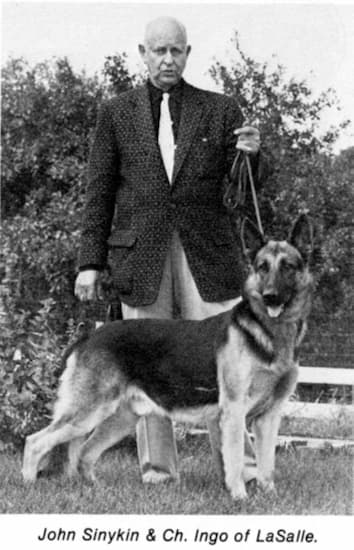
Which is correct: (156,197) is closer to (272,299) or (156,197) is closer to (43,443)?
(272,299)

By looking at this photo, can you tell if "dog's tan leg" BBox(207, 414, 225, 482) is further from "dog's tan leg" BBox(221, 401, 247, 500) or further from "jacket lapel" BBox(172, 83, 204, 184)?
"jacket lapel" BBox(172, 83, 204, 184)

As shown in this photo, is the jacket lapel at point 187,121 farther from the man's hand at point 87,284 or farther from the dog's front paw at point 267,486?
the dog's front paw at point 267,486

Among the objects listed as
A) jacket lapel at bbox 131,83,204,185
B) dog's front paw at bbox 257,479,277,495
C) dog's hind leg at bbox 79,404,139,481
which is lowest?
dog's front paw at bbox 257,479,277,495

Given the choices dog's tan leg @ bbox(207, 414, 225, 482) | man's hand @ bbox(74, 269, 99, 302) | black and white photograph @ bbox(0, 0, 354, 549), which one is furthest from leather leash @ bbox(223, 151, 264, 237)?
dog's tan leg @ bbox(207, 414, 225, 482)

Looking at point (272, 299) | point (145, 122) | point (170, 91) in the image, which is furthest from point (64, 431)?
point (170, 91)

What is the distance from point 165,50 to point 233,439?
226 cm

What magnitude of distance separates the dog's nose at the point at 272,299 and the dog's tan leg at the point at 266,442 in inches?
24.1

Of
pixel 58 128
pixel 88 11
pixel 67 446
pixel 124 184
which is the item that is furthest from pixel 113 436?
pixel 58 128

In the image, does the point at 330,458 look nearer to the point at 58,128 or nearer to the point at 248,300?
the point at 248,300

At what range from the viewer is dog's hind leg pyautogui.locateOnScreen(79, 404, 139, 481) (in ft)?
15.7

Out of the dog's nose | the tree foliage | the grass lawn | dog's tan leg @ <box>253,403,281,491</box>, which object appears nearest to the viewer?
the dog's nose

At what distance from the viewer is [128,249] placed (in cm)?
471

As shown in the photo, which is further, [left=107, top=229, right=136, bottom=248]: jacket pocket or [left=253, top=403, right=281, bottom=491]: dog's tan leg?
[left=107, top=229, right=136, bottom=248]: jacket pocket

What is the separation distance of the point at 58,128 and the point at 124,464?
4.28m
